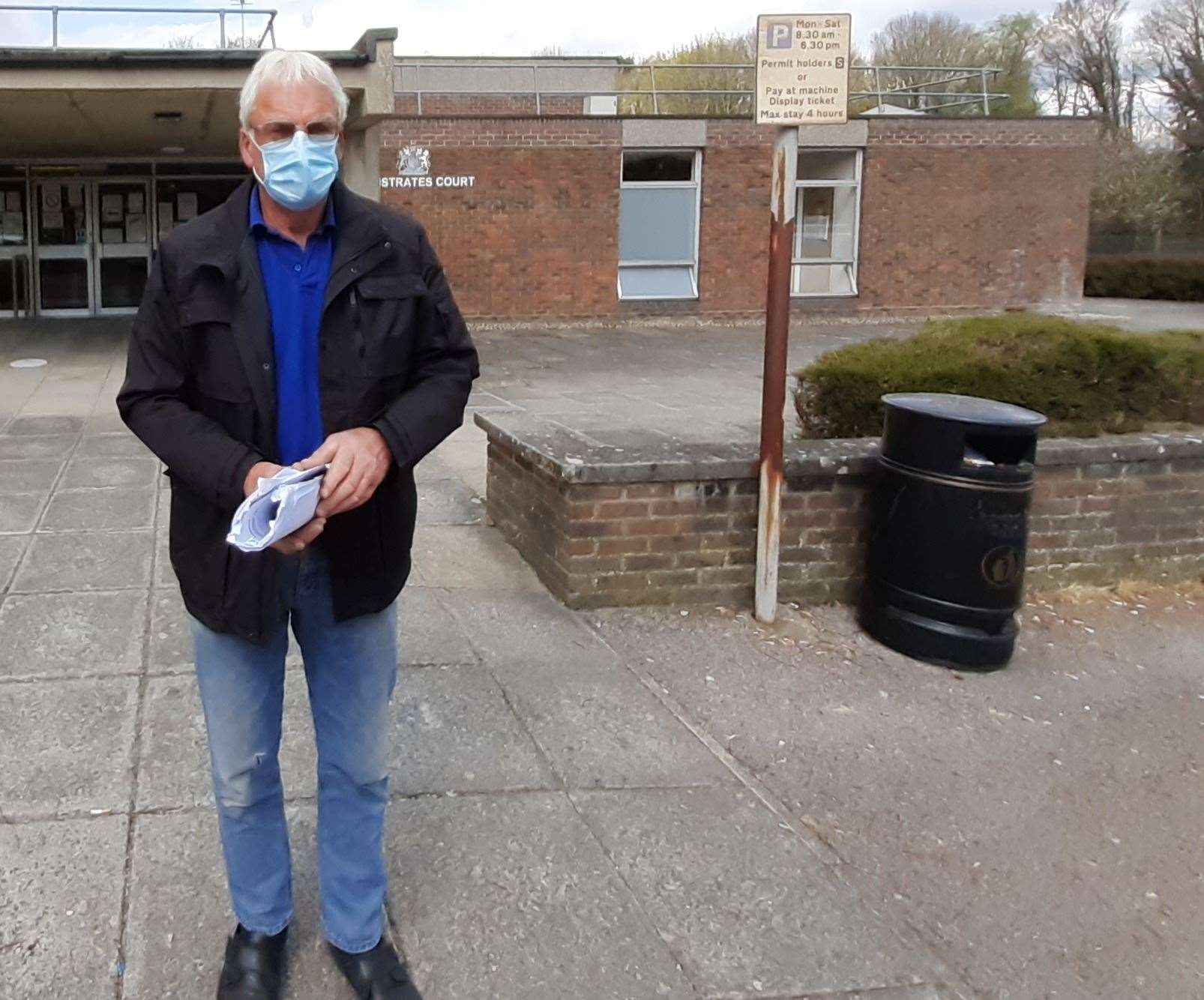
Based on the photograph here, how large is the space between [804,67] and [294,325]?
3.42m

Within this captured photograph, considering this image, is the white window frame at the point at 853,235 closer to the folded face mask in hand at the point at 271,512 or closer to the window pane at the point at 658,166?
the window pane at the point at 658,166

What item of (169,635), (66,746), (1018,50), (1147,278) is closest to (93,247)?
(169,635)

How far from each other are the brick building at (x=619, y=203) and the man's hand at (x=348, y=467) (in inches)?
622

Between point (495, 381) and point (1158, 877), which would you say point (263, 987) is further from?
point (495, 381)

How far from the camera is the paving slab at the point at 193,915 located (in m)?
2.85

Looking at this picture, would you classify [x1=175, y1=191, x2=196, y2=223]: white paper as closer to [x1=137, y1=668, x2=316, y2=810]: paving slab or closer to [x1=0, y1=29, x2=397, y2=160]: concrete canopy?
[x1=0, y1=29, x2=397, y2=160]: concrete canopy

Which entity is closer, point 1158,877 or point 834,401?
point 1158,877

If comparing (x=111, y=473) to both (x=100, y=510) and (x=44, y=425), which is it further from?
(x=44, y=425)

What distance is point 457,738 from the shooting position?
13.8 ft

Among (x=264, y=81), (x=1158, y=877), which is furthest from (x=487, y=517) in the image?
(x=264, y=81)

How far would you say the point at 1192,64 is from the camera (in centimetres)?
4912

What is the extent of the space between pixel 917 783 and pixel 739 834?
31.7 inches

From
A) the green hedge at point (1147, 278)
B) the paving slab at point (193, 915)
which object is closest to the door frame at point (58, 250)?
the paving slab at point (193, 915)

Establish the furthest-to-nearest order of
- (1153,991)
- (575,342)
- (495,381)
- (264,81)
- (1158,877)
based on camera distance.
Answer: (575,342) < (495,381) < (1158,877) < (1153,991) < (264,81)
